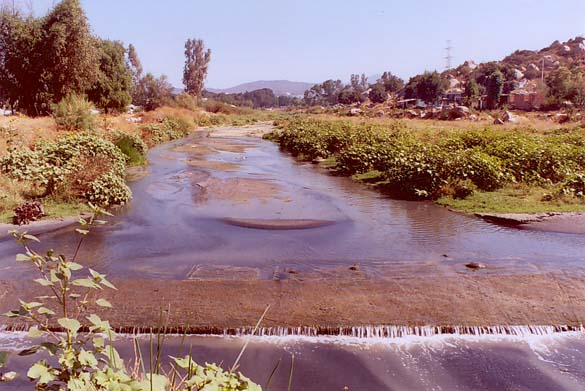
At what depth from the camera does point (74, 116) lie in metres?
21.0

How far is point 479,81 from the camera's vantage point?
77.2 meters

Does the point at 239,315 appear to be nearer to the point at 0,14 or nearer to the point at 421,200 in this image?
the point at 421,200

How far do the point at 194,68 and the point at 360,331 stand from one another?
77.2 m

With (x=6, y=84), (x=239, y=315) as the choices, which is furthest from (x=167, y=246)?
(x=6, y=84)

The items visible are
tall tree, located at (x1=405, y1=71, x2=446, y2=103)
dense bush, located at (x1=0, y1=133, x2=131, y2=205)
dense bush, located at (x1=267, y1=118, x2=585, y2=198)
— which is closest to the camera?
dense bush, located at (x1=0, y1=133, x2=131, y2=205)

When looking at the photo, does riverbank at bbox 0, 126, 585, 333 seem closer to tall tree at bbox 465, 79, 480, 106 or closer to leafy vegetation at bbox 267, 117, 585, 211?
leafy vegetation at bbox 267, 117, 585, 211

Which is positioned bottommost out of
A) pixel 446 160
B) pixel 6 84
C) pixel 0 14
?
pixel 446 160

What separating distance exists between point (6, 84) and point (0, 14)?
378 centimetres

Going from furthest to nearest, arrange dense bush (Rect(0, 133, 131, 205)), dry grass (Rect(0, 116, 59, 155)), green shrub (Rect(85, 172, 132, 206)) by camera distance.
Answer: dry grass (Rect(0, 116, 59, 155)), green shrub (Rect(85, 172, 132, 206)), dense bush (Rect(0, 133, 131, 205))

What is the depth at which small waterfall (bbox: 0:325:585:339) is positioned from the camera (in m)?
6.63

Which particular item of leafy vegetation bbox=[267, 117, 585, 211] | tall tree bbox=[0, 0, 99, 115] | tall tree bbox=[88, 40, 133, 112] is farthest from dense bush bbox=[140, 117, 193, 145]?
leafy vegetation bbox=[267, 117, 585, 211]

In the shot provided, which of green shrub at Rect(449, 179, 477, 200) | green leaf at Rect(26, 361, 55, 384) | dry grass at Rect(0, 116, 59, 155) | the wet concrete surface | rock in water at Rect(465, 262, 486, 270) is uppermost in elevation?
dry grass at Rect(0, 116, 59, 155)

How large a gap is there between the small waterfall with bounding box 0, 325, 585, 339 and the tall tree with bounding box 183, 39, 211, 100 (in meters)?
74.5

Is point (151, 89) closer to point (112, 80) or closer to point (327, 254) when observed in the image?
point (112, 80)
